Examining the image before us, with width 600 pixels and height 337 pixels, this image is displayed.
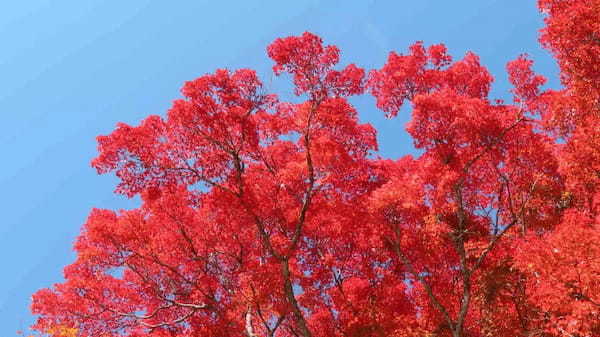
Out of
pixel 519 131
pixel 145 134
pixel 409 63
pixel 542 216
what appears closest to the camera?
pixel 145 134

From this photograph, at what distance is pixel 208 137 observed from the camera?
702 inches

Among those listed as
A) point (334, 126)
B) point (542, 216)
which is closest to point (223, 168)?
point (334, 126)

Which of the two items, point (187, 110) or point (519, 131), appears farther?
point (519, 131)

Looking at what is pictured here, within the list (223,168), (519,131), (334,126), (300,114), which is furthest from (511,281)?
(223,168)

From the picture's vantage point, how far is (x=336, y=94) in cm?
1812

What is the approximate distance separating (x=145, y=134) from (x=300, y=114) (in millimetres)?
5368

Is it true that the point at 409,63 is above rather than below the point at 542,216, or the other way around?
above

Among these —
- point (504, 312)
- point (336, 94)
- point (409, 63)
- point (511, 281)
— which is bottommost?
point (504, 312)

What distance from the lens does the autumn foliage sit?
17.5 metres

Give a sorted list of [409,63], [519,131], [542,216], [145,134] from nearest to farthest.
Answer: [145,134] < [519,131] < [409,63] < [542,216]

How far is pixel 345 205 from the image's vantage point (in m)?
21.4

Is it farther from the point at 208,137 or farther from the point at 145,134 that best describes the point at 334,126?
the point at 145,134

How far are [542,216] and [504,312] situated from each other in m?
5.39

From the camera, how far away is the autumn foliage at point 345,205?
690 inches
